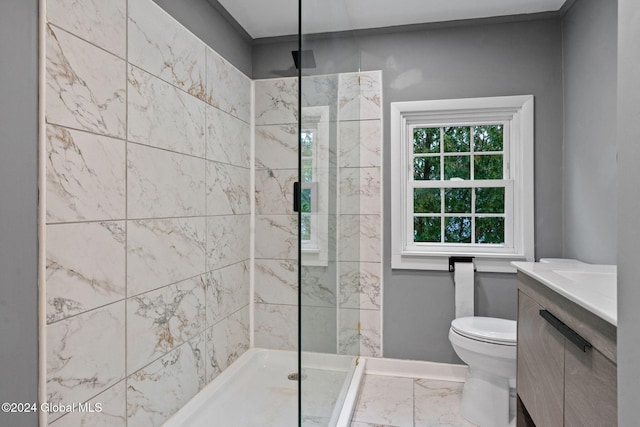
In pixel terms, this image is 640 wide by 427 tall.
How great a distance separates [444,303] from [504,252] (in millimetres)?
534

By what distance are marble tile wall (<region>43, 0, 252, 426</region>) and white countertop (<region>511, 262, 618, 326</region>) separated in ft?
5.37

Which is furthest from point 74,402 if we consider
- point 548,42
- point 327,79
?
point 548,42

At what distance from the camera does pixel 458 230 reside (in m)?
2.78

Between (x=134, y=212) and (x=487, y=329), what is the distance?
2032 mm

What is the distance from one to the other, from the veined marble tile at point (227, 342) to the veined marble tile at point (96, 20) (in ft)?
5.42

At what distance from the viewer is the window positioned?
260cm

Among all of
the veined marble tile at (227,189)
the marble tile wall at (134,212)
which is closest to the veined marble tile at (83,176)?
the marble tile wall at (134,212)

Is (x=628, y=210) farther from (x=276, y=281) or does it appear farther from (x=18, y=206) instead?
(x=276, y=281)

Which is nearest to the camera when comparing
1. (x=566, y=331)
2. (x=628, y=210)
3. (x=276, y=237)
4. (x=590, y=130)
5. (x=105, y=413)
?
(x=628, y=210)

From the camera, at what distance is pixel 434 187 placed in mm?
2781

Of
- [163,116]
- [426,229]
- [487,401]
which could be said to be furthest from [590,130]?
[163,116]

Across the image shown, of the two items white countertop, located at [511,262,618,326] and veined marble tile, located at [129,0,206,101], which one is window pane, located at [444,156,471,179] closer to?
white countertop, located at [511,262,618,326]

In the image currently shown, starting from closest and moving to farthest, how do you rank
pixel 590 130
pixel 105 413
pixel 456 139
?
pixel 105 413
pixel 590 130
pixel 456 139

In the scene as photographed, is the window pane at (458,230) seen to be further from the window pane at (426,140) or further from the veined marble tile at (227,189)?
the veined marble tile at (227,189)
